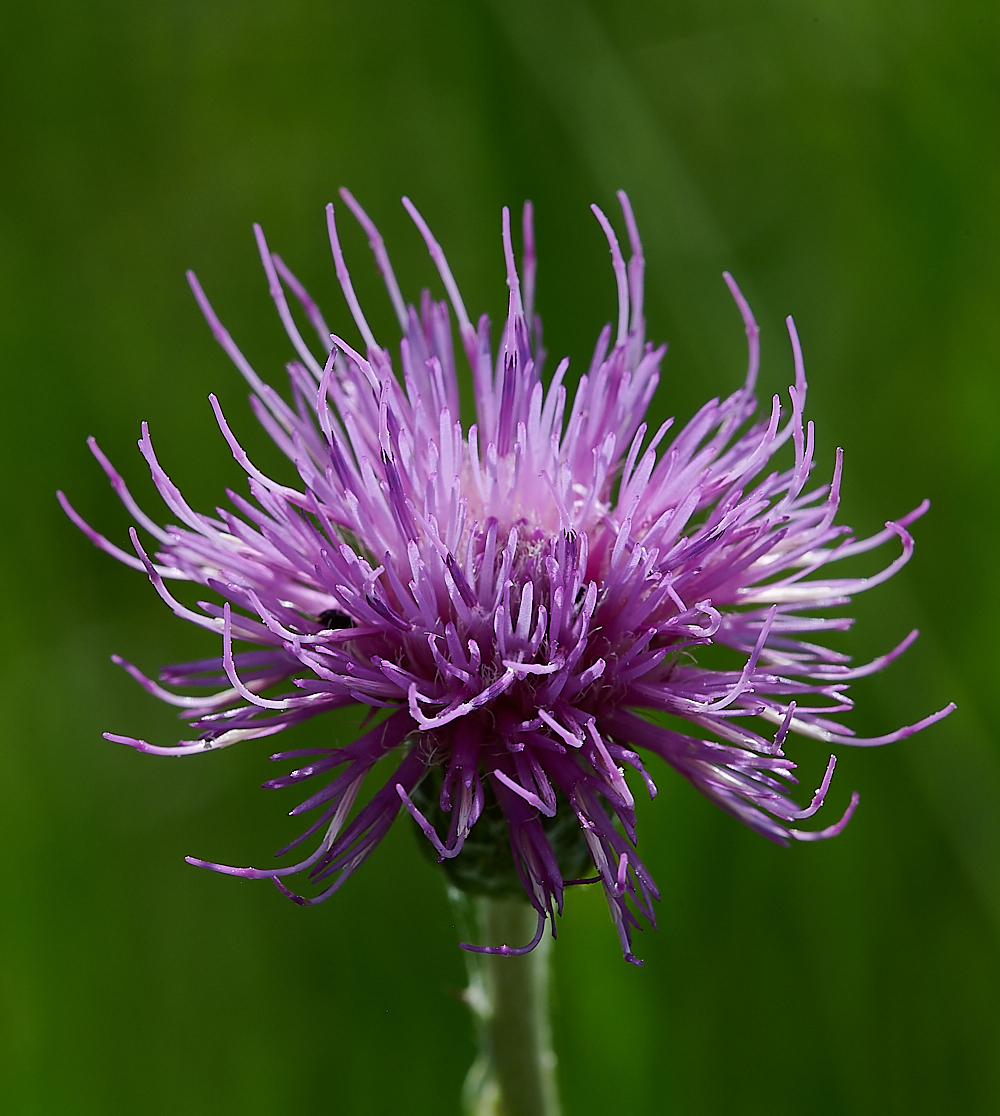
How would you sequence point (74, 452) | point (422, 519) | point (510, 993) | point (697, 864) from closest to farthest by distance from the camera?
1. point (422, 519)
2. point (510, 993)
3. point (697, 864)
4. point (74, 452)

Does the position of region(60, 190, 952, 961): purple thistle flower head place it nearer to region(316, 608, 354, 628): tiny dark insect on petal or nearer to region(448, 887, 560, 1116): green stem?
region(316, 608, 354, 628): tiny dark insect on petal

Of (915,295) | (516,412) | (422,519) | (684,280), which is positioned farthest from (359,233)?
(422,519)

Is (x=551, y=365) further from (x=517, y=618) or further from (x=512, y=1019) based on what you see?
(x=512, y=1019)

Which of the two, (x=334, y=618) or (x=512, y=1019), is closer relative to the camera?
(x=334, y=618)

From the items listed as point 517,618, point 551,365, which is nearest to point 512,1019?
point 517,618

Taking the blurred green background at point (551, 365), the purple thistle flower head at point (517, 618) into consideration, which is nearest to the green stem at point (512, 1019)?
the purple thistle flower head at point (517, 618)

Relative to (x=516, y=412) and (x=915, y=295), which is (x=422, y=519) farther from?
(x=915, y=295)
